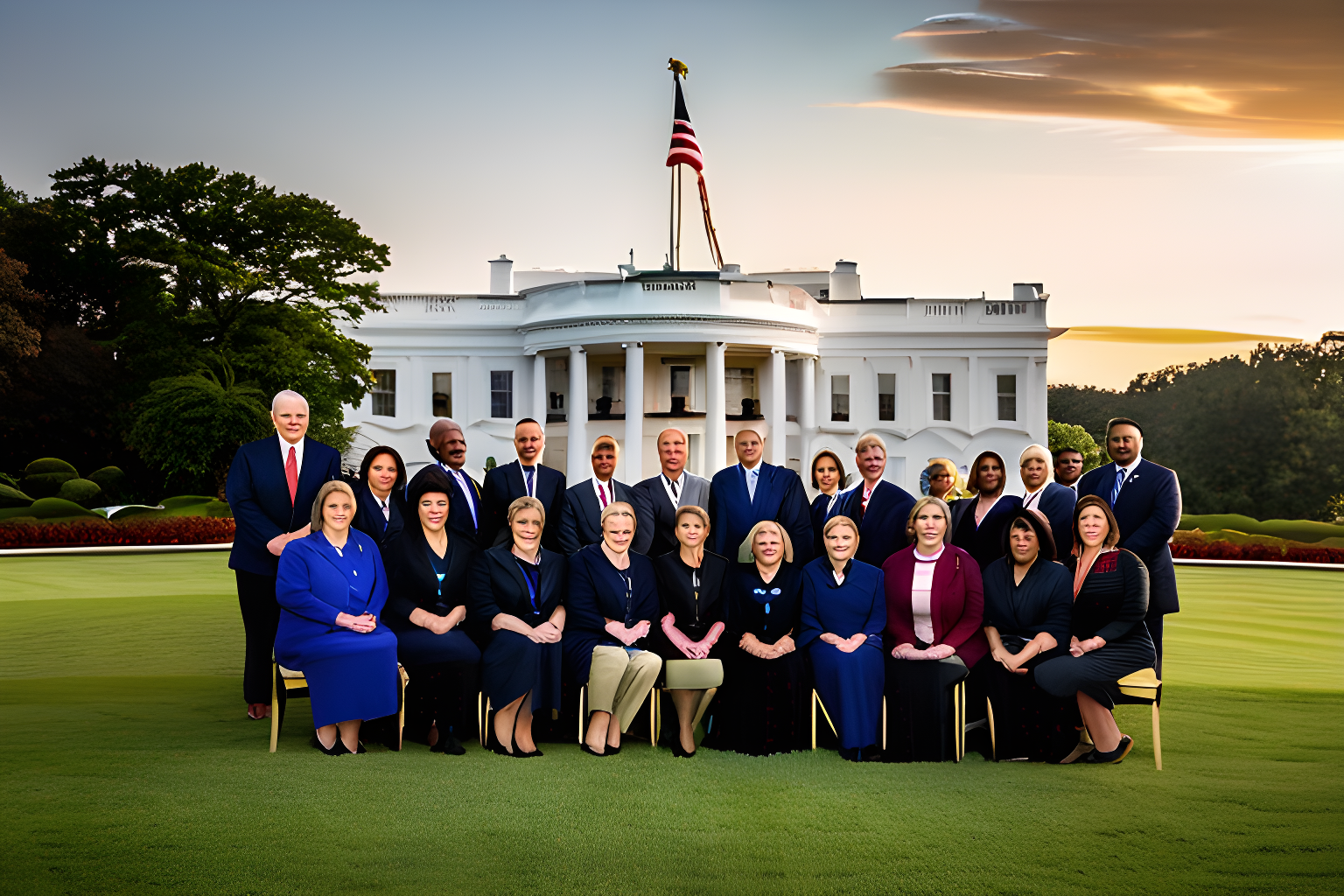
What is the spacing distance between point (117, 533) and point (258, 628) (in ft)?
58.1

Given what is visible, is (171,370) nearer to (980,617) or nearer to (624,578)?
(624,578)

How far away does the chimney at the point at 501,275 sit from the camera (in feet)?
129

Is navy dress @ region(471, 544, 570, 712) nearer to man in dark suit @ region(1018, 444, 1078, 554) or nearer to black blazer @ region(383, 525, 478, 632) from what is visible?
black blazer @ region(383, 525, 478, 632)

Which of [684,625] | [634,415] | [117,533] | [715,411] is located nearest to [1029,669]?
→ [684,625]

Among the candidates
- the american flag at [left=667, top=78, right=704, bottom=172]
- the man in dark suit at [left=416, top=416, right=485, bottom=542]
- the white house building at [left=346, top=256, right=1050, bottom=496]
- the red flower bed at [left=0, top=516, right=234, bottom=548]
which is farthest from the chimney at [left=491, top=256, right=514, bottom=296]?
the man in dark suit at [left=416, top=416, right=485, bottom=542]

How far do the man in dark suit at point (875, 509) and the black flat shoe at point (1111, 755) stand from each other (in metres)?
2.03

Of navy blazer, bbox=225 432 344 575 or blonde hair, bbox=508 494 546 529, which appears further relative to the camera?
navy blazer, bbox=225 432 344 575

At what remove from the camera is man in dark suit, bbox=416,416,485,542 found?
24.3ft

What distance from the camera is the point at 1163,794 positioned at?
5332 millimetres

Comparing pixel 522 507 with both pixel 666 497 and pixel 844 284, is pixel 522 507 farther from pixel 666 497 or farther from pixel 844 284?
pixel 844 284

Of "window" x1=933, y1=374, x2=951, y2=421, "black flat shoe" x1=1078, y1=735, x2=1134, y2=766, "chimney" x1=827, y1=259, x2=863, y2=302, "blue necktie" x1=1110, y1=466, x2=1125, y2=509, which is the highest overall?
"chimney" x1=827, y1=259, x2=863, y2=302

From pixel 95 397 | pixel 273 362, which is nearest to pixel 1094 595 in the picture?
pixel 273 362

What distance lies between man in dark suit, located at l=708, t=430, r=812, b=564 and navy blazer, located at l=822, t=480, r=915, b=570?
282 millimetres

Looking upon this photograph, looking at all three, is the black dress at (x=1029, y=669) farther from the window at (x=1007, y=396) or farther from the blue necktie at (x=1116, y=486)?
the window at (x=1007, y=396)
